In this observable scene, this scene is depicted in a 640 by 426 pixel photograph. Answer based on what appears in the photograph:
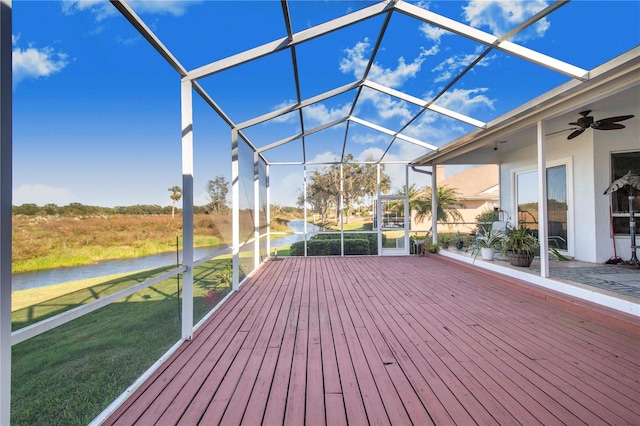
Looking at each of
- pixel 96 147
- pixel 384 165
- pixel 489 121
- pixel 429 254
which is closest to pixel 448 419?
pixel 96 147

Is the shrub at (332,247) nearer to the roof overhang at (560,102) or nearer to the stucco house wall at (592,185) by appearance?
the roof overhang at (560,102)

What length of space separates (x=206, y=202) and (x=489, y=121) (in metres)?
4.67

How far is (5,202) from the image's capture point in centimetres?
117

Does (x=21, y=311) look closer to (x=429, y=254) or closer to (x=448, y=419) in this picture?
(x=448, y=419)

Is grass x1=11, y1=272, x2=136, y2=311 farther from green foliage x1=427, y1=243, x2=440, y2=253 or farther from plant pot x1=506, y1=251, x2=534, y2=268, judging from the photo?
green foliage x1=427, y1=243, x2=440, y2=253

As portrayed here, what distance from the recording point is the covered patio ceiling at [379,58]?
2715 mm

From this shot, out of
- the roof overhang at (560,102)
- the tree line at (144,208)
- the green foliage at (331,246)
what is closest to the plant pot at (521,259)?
the roof overhang at (560,102)

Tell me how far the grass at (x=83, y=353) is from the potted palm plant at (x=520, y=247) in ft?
16.3

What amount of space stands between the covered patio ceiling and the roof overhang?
12 cm

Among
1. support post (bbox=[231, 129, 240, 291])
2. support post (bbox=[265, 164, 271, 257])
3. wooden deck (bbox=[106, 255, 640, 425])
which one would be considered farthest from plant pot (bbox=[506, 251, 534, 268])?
support post (bbox=[265, 164, 271, 257])

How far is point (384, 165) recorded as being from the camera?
8.20 meters

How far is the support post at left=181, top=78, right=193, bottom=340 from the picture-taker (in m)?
2.72

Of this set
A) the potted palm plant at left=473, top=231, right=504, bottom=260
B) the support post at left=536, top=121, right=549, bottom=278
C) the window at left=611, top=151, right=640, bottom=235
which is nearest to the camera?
the support post at left=536, top=121, right=549, bottom=278

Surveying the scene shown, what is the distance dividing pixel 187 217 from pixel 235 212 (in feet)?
5.66
